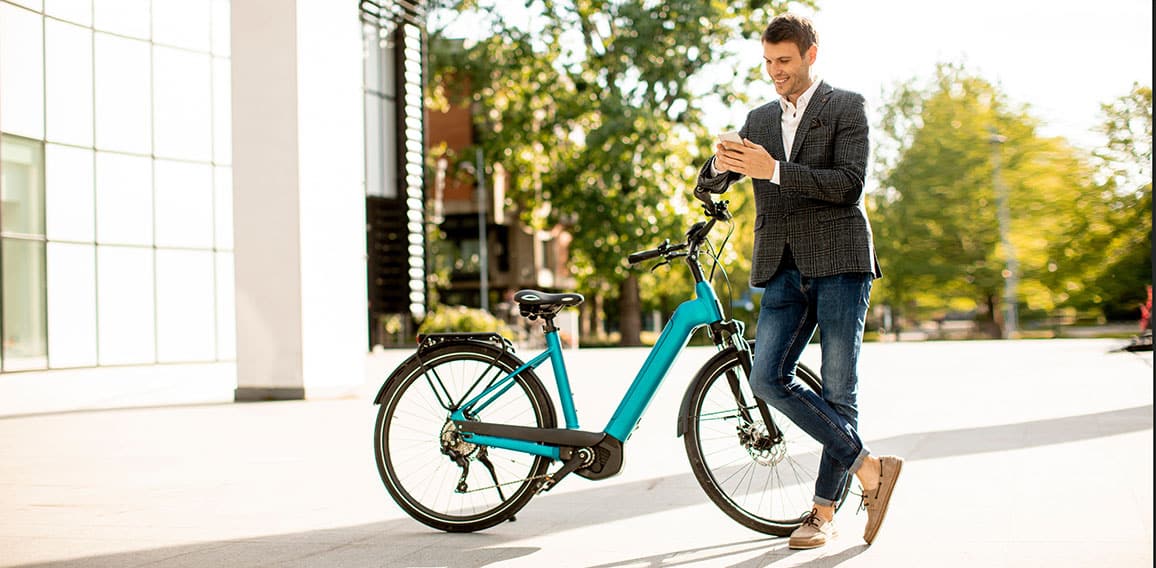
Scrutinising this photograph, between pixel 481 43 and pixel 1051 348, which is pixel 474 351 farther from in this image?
pixel 481 43

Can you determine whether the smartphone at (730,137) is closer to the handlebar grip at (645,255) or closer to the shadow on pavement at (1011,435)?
the handlebar grip at (645,255)

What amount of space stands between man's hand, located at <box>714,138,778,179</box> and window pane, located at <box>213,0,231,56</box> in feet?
72.4

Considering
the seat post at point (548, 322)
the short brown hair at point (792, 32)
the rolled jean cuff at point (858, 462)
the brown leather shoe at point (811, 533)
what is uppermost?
the short brown hair at point (792, 32)

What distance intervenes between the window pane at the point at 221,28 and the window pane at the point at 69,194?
13.2 feet

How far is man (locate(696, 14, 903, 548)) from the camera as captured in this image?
4716 millimetres

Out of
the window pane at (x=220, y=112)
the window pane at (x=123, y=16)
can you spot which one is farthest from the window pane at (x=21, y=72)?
the window pane at (x=220, y=112)

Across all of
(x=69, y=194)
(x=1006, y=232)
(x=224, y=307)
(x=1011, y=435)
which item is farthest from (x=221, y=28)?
(x=1006, y=232)

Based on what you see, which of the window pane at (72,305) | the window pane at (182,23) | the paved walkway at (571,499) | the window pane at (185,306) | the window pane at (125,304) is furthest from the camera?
the window pane at (182,23)

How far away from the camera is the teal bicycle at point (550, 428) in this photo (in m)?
5.12

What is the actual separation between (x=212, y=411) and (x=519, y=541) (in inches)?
333

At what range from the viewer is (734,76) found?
Answer: 34094 mm

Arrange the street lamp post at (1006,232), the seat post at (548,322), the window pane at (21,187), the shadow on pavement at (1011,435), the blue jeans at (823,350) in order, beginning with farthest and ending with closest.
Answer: the street lamp post at (1006,232)
the window pane at (21,187)
the shadow on pavement at (1011,435)
the seat post at (548,322)
the blue jeans at (823,350)

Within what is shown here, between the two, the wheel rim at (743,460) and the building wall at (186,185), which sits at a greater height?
the building wall at (186,185)

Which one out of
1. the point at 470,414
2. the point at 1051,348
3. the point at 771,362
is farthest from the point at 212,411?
the point at 1051,348
